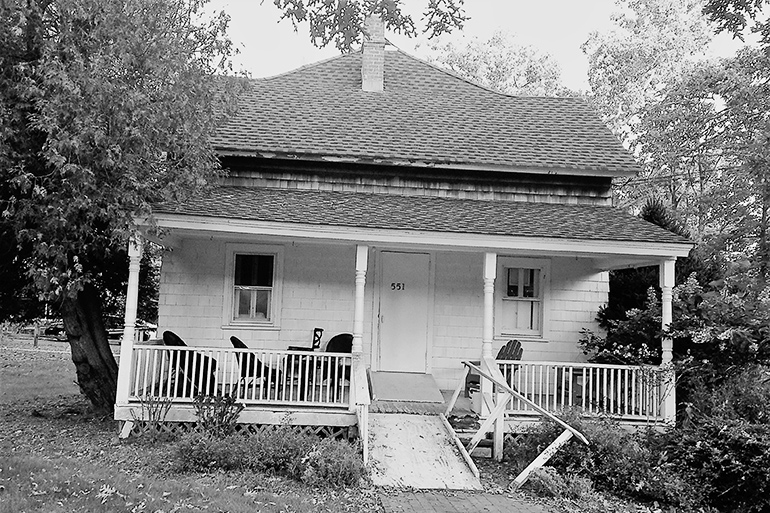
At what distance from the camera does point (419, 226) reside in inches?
409

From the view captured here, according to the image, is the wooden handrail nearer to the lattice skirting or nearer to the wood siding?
the lattice skirting

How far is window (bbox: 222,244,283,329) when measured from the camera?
40.3 ft

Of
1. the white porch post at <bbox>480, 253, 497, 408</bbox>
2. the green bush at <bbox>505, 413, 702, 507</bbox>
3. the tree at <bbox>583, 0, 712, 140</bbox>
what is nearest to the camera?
the green bush at <bbox>505, 413, 702, 507</bbox>

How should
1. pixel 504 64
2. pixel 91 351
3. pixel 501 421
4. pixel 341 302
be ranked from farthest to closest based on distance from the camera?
pixel 504 64, pixel 341 302, pixel 91 351, pixel 501 421

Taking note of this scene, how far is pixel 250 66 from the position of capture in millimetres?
11852

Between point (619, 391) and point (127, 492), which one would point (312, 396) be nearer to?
point (127, 492)

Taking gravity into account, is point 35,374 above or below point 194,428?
below

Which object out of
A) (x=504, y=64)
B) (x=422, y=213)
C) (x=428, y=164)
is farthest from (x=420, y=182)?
(x=504, y=64)

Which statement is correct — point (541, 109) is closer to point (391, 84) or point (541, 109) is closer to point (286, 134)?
point (391, 84)

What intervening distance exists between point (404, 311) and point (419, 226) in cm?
268

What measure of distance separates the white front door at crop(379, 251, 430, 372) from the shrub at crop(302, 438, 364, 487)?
460 cm

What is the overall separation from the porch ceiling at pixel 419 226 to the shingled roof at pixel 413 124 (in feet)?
4.69

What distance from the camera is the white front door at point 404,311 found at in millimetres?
12469

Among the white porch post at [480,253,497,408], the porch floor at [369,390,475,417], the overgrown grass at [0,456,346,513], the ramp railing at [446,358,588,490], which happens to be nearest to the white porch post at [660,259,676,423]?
the ramp railing at [446,358,588,490]
